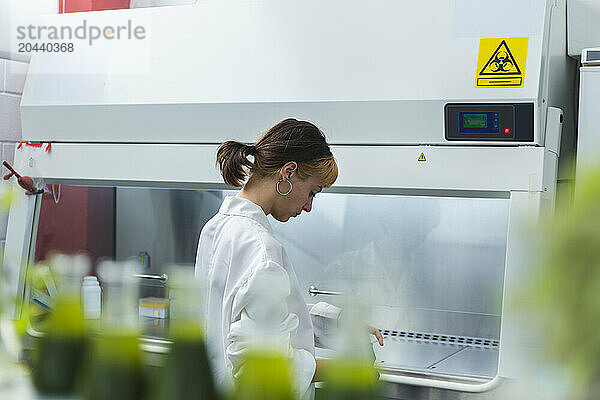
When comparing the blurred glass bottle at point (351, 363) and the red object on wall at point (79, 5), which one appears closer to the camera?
the blurred glass bottle at point (351, 363)

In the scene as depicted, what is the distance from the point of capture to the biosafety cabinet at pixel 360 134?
62.9 inches

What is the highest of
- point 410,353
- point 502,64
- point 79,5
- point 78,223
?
point 79,5

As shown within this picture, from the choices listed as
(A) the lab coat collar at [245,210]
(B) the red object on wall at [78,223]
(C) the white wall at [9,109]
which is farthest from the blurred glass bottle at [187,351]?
(C) the white wall at [9,109]

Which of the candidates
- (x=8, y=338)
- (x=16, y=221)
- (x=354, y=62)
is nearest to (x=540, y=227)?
(x=8, y=338)

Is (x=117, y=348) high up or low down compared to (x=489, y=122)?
down

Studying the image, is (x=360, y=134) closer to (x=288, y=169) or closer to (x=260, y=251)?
(x=288, y=169)

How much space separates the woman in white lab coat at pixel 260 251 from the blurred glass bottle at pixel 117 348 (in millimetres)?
668

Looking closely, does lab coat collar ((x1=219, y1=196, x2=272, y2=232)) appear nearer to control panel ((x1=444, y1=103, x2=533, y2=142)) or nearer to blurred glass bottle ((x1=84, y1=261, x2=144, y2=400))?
control panel ((x1=444, y1=103, x2=533, y2=142))

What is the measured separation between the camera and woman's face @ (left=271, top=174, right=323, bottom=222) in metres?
1.47

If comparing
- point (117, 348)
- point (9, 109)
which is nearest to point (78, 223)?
point (9, 109)

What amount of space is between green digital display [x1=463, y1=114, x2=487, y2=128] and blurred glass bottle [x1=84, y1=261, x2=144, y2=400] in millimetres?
1157

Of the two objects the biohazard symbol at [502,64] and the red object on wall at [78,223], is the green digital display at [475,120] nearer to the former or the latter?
the biohazard symbol at [502,64]

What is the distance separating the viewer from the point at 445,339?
2002 millimetres

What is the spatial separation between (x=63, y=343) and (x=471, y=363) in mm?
1349
